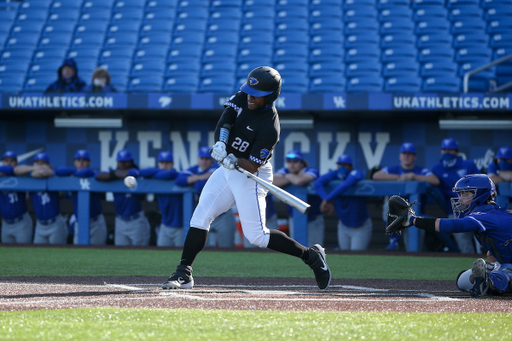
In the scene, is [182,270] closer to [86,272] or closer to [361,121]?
[86,272]

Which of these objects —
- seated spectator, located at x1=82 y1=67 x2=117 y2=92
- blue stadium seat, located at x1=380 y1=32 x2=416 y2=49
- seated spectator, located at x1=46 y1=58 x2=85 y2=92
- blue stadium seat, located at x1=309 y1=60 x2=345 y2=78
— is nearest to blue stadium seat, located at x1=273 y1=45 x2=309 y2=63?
blue stadium seat, located at x1=309 y1=60 x2=345 y2=78

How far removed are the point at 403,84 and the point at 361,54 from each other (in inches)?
46.7

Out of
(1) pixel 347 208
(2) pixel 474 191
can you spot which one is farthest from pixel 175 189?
(2) pixel 474 191

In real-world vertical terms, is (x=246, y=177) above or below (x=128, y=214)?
above

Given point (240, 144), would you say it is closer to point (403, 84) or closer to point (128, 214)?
point (128, 214)

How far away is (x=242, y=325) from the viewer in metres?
2.79

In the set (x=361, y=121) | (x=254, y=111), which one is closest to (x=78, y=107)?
(x=361, y=121)

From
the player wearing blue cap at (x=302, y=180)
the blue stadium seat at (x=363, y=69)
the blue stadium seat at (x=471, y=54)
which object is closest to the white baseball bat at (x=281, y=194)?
the player wearing blue cap at (x=302, y=180)

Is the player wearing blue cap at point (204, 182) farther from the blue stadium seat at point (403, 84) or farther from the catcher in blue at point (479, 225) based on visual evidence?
the catcher in blue at point (479, 225)

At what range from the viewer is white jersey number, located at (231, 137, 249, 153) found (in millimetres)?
4270

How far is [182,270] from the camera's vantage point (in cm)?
419

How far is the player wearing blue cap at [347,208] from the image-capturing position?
27.6 feet

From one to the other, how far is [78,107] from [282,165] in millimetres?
3425

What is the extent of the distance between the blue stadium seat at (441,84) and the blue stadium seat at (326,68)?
1.60 m
